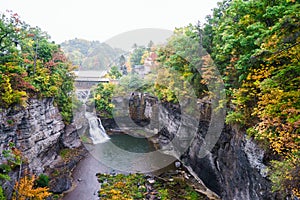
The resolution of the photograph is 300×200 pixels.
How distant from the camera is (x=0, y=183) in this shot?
11.8 meters

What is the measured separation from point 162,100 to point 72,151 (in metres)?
12.1

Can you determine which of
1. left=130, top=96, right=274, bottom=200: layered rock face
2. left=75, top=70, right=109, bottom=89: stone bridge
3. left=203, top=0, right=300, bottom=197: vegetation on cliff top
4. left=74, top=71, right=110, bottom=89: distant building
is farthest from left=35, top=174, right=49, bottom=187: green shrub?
left=75, top=70, right=109, bottom=89: stone bridge

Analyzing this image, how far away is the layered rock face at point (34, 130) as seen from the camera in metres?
13.9

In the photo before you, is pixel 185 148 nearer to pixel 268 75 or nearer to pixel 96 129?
pixel 268 75

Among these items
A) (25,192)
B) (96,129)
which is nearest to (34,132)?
(25,192)

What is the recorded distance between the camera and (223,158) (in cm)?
1463

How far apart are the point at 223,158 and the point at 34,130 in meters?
14.3

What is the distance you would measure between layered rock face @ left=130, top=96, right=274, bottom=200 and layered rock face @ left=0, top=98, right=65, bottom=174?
1248 cm

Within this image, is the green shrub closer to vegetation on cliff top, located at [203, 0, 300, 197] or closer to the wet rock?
the wet rock

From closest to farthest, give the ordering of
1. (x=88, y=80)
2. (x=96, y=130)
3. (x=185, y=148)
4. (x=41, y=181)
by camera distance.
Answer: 1. (x=41, y=181)
2. (x=185, y=148)
3. (x=96, y=130)
4. (x=88, y=80)

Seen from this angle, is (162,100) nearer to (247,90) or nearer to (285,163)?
(247,90)

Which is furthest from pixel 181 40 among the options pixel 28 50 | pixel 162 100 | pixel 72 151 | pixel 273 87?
pixel 72 151

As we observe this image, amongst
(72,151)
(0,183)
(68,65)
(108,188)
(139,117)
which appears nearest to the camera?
(0,183)

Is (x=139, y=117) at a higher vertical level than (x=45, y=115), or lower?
lower
